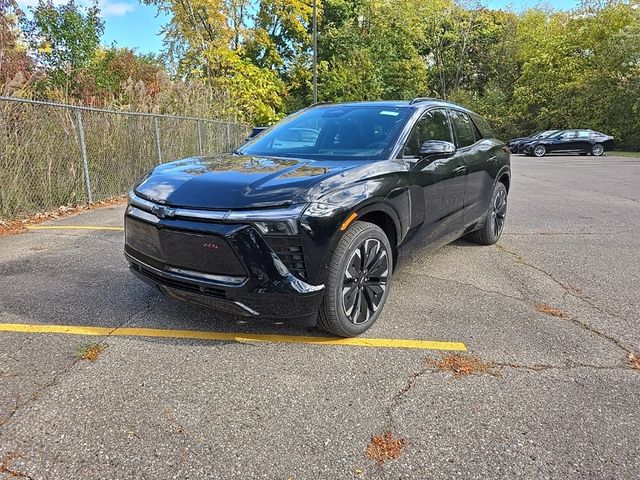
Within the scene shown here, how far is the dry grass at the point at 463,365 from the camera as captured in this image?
8.75 ft

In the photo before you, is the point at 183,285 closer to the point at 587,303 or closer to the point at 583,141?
the point at 587,303

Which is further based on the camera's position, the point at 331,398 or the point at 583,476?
the point at 331,398

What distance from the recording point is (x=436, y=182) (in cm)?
382

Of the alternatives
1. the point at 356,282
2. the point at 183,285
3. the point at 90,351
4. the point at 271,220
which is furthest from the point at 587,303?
the point at 90,351

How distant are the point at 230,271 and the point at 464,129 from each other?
126 inches

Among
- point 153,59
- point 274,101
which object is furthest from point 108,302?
point 153,59

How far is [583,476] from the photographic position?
1.87 meters

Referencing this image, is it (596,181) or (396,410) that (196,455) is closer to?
(396,410)

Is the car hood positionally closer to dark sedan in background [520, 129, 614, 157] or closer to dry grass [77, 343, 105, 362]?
dry grass [77, 343, 105, 362]

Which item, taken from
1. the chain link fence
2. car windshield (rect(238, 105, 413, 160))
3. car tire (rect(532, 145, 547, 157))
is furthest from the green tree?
car tire (rect(532, 145, 547, 157))

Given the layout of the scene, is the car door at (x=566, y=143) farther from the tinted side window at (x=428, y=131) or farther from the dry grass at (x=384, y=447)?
the dry grass at (x=384, y=447)

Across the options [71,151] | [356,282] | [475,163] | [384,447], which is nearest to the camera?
[384,447]

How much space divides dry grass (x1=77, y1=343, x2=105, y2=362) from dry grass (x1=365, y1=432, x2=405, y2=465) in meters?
1.76

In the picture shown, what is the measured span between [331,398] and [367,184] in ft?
4.57
